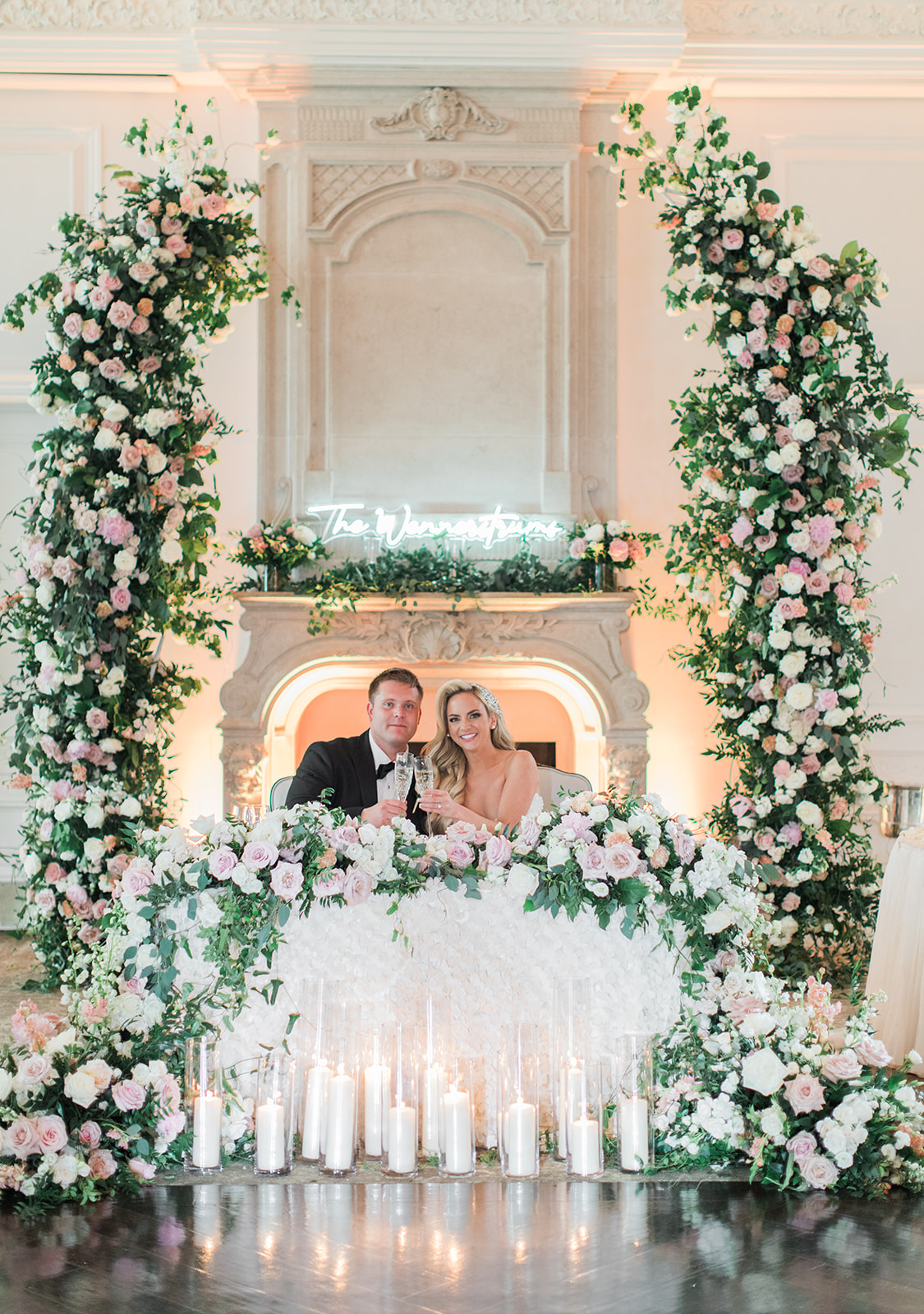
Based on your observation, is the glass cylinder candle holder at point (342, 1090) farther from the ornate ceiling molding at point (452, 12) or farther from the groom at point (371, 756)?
the ornate ceiling molding at point (452, 12)

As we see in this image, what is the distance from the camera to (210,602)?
6.57 m

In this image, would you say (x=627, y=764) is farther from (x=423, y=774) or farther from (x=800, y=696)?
(x=423, y=774)

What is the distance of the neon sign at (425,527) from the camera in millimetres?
6480

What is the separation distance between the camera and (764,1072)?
10.4 feet

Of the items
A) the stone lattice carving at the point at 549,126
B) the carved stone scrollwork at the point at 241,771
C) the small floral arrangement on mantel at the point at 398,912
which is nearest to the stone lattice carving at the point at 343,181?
the stone lattice carving at the point at 549,126

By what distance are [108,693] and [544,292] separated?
127 inches

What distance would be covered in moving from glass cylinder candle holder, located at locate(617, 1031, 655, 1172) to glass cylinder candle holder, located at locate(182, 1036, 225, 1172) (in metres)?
1.06

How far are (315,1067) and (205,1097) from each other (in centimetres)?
31

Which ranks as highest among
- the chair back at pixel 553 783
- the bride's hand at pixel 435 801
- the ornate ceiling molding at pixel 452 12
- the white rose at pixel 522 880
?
the ornate ceiling molding at pixel 452 12

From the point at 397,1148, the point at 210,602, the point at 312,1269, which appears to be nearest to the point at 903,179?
the point at 210,602

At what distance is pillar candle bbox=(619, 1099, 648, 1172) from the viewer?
125 inches

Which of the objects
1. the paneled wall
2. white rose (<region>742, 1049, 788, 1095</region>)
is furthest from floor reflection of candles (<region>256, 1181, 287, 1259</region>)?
the paneled wall

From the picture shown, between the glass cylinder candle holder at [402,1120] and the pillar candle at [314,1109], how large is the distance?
7.1 inches

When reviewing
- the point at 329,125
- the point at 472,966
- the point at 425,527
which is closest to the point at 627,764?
the point at 425,527
